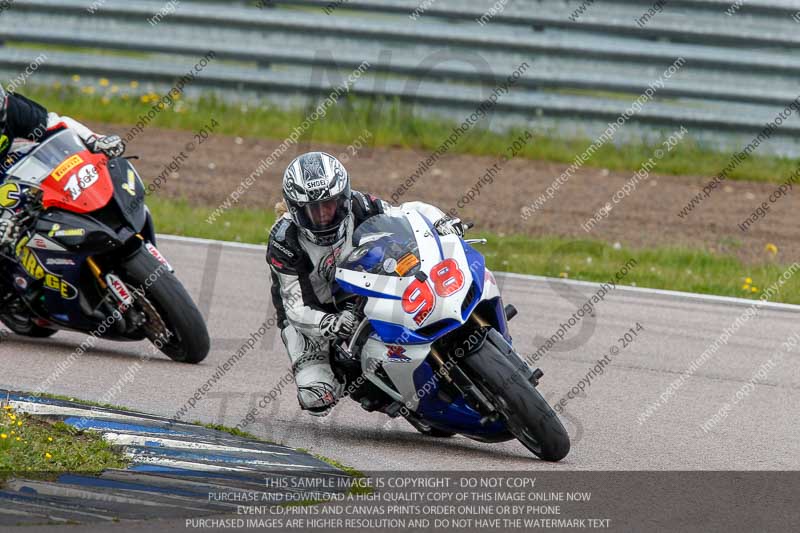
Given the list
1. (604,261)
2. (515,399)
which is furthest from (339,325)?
(604,261)

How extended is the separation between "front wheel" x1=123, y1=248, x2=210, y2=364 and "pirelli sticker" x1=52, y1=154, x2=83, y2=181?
75cm

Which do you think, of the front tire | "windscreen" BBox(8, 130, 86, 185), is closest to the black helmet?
"windscreen" BBox(8, 130, 86, 185)

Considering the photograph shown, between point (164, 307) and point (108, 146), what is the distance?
1232 millimetres

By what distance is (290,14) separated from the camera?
1593cm

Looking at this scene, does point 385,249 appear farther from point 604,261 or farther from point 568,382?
point 604,261

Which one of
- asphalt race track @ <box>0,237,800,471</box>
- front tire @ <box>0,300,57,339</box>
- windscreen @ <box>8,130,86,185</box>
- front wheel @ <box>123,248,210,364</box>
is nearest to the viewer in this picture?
asphalt race track @ <box>0,237,800,471</box>

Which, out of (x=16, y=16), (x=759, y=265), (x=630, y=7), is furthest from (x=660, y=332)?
(x=16, y=16)

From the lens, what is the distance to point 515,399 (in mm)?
6242

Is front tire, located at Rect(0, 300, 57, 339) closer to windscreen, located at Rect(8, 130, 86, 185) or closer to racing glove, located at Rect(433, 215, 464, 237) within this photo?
windscreen, located at Rect(8, 130, 86, 185)

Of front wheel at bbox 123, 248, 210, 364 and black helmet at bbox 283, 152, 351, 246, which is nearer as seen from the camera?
black helmet at bbox 283, 152, 351, 246

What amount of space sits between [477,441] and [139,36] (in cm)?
1077

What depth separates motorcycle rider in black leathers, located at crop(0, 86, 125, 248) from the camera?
8.80m

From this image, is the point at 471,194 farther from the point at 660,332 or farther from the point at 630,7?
the point at 660,332

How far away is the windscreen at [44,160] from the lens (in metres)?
8.73
